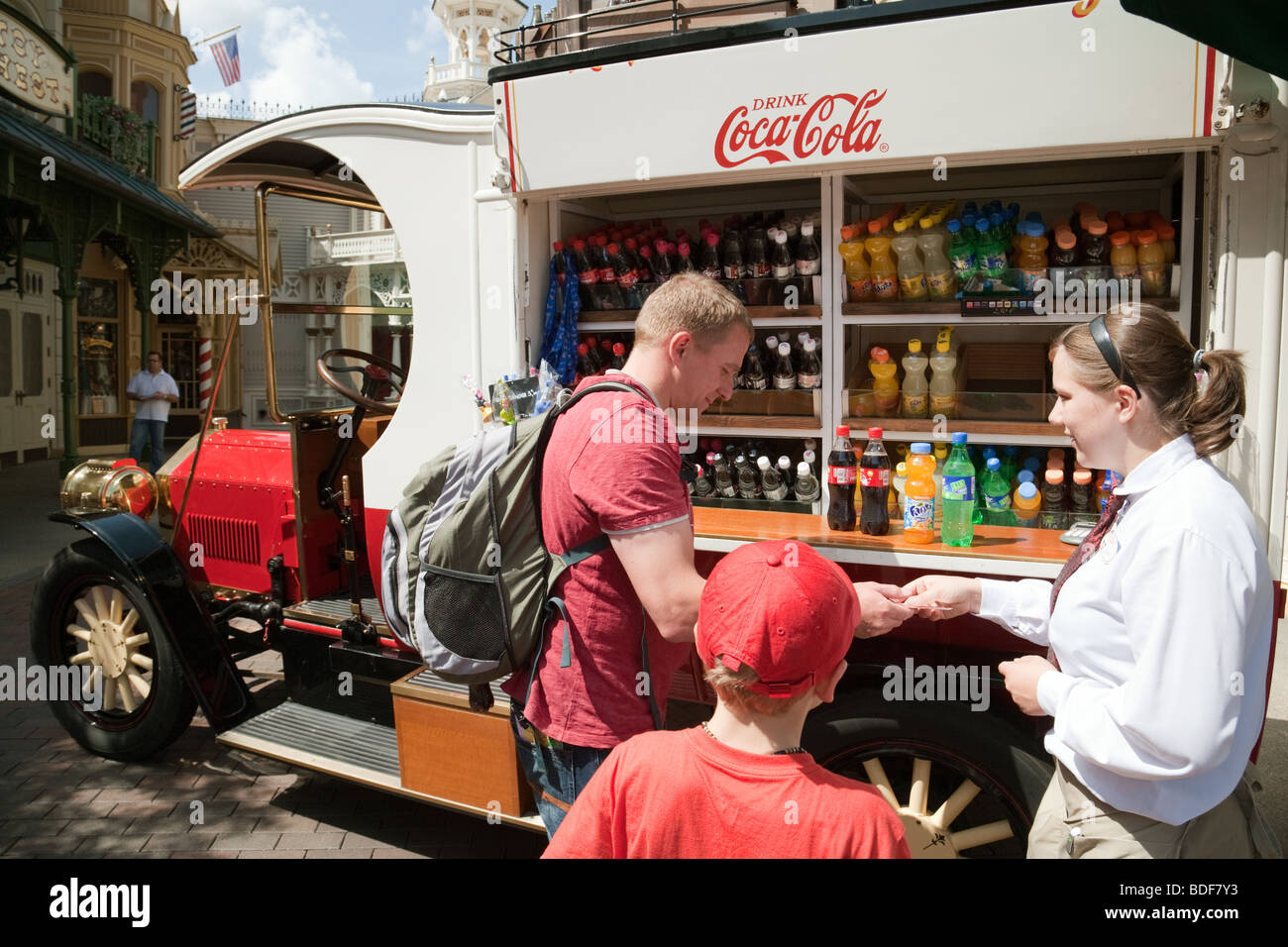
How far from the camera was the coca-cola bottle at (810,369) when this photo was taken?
3.95m

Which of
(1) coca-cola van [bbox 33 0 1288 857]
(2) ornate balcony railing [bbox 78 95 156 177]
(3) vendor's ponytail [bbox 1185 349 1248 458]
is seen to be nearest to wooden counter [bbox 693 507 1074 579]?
(1) coca-cola van [bbox 33 0 1288 857]

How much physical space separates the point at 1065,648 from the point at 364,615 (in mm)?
3110

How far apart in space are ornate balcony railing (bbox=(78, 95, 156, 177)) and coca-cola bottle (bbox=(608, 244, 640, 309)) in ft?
51.3

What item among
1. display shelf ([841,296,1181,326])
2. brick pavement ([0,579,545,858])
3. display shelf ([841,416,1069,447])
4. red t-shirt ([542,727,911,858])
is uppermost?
display shelf ([841,296,1181,326])

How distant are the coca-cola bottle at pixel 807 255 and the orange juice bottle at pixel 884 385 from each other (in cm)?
45

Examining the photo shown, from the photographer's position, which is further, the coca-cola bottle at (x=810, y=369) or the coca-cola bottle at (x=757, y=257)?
the coca-cola bottle at (x=757, y=257)

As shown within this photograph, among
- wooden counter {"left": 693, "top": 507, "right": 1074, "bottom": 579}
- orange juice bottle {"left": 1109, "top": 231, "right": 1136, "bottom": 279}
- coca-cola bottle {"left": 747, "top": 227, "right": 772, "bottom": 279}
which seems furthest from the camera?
coca-cola bottle {"left": 747, "top": 227, "right": 772, "bottom": 279}

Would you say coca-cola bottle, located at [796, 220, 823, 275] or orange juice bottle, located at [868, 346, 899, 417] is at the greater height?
coca-cola bottle, located at [796, 220, 823, 275]

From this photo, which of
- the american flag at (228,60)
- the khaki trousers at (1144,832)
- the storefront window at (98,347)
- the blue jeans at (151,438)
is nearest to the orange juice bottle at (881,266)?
the khaki trousers at (1144,832)

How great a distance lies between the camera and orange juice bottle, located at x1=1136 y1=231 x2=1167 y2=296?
340 cm

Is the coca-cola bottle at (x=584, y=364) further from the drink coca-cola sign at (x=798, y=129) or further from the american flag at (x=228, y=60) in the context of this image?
the american flag at (x=228, y=60)

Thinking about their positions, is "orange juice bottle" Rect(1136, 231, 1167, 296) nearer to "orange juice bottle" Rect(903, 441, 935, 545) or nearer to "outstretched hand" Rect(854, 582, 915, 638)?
"orange juice bottle" Rect(903, 441, 935, 545)

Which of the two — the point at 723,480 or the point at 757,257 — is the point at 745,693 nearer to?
the point at 723,480
